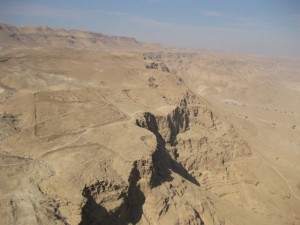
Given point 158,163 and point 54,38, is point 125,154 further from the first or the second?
point 54,38

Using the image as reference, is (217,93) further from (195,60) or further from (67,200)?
(67,200)

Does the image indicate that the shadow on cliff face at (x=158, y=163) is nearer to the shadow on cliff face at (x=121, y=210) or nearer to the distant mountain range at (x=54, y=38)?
the shadow on cliff face at (x=121, y=210)

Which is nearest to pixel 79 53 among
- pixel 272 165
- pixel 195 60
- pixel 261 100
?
pixel 272 165

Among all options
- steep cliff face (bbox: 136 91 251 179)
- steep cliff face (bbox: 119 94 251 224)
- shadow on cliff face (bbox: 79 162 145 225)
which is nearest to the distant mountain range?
steep cliff face (bbox: 136 91 251 179)

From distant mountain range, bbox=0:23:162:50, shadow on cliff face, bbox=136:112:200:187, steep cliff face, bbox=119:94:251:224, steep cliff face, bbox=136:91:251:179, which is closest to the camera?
steep cliff face, bbox=119:94:251:224

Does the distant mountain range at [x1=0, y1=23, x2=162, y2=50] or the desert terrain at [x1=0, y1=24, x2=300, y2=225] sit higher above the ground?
the desert terrain at [x1=0, y1=24, x2=300, y2=225]

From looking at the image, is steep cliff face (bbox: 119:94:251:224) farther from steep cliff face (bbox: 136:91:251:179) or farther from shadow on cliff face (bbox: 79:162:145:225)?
shadow on cliff face (bbox: 79:162:145:225)

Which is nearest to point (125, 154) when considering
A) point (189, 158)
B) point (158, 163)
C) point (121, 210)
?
point (158, 163)

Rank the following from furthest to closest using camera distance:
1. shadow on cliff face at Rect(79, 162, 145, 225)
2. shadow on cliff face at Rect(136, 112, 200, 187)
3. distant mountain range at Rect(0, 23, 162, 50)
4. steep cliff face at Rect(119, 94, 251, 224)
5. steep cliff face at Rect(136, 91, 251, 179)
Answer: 1. distant mountain range at Rect(0, 23, 162, 50)
2. steep cliff face at Rect(136, 91, 251, 179)
3. shadow on cliff face at Rect(136, 112, 200, 187)
4. steep cliff face at Rect(119, 94, 251, 224)
5. shadow on cliff face at Rect(79, 162, 145, 225)
